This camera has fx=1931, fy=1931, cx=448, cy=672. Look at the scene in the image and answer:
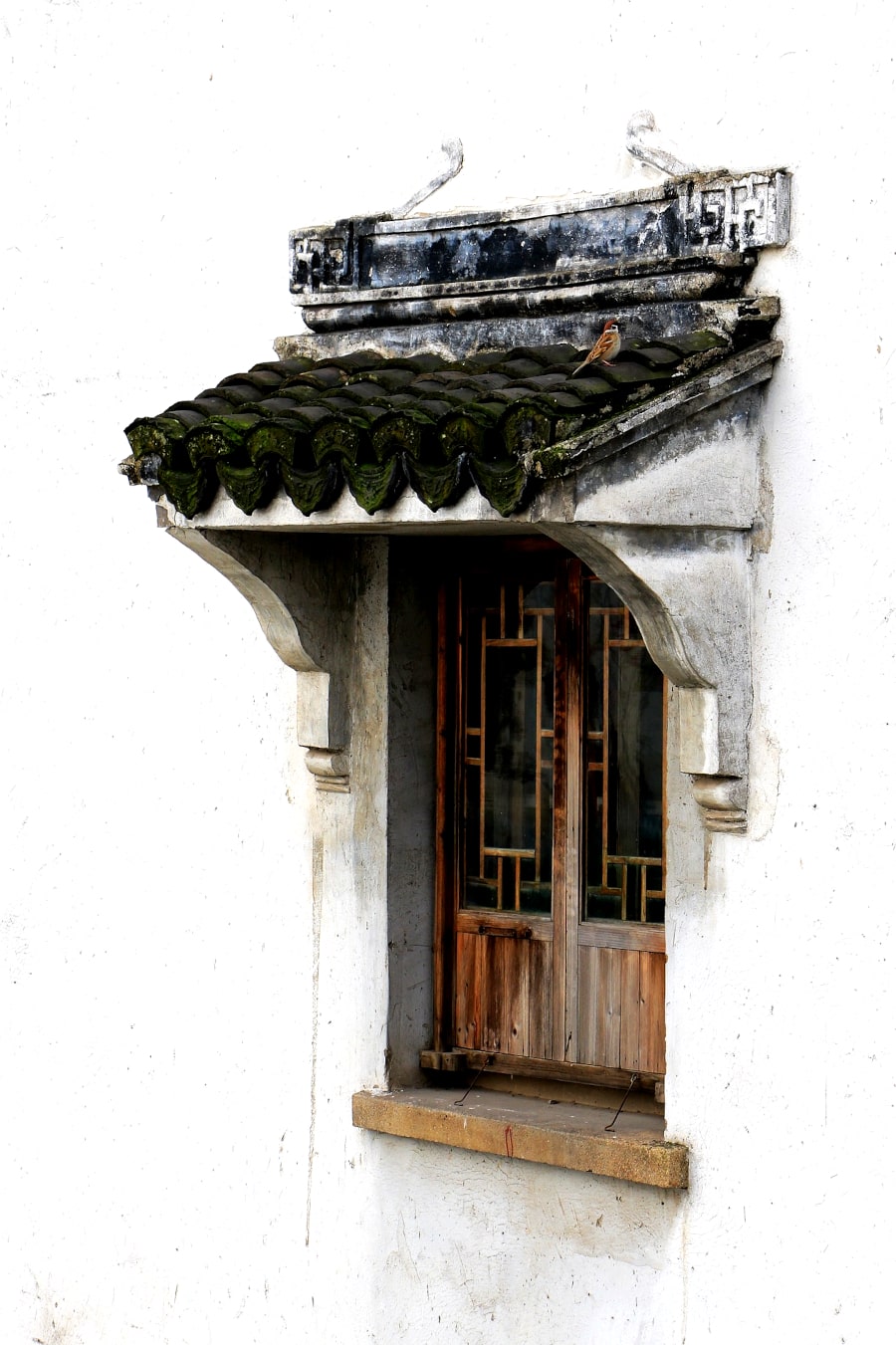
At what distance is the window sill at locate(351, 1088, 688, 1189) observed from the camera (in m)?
4.53

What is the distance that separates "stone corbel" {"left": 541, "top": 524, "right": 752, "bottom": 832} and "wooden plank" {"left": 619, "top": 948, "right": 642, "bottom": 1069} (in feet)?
1.71

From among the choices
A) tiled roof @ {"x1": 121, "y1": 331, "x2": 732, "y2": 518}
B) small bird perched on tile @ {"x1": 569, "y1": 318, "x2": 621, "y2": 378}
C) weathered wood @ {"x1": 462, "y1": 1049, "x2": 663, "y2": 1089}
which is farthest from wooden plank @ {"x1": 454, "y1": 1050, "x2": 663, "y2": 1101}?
small bird perched on tile @ {"x1": 569, "y1": 318, "x2": 621, "y2": 378}

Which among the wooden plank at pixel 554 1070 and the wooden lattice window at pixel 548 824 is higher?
the wooden lattice window at pixel 548 824

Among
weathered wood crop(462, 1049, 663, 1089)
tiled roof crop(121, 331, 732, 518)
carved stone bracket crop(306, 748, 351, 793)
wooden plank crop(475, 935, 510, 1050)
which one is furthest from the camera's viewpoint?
carved stone bracket crop(306, 748, 351, 793)

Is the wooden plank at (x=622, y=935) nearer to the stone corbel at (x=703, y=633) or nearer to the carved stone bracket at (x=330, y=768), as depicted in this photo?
the stone corbel at (x=703, y=633)

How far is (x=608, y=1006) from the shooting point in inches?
193

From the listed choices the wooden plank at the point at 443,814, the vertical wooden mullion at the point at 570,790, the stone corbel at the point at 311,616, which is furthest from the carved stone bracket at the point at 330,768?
the vertical wooden mullion at the point at 570,790

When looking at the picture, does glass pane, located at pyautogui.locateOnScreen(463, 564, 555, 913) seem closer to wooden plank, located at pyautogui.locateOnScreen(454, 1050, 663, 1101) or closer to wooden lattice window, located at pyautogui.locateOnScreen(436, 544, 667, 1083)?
wooden lattice window, located at pyautogui.locateOnScreen(436, 544, 667, 1083)

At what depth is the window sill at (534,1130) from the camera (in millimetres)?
4531

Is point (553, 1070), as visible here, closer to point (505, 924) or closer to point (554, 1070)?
point (554, 1070)

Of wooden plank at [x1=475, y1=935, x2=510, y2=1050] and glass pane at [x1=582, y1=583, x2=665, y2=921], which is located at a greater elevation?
glass pane at [x1=582, y1=583, x2=665, y2=921]

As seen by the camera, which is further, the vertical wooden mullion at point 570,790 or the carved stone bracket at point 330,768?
the carved stone bracket at point 330,768

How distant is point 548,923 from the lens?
16.4ft

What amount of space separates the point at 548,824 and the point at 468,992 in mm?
553
